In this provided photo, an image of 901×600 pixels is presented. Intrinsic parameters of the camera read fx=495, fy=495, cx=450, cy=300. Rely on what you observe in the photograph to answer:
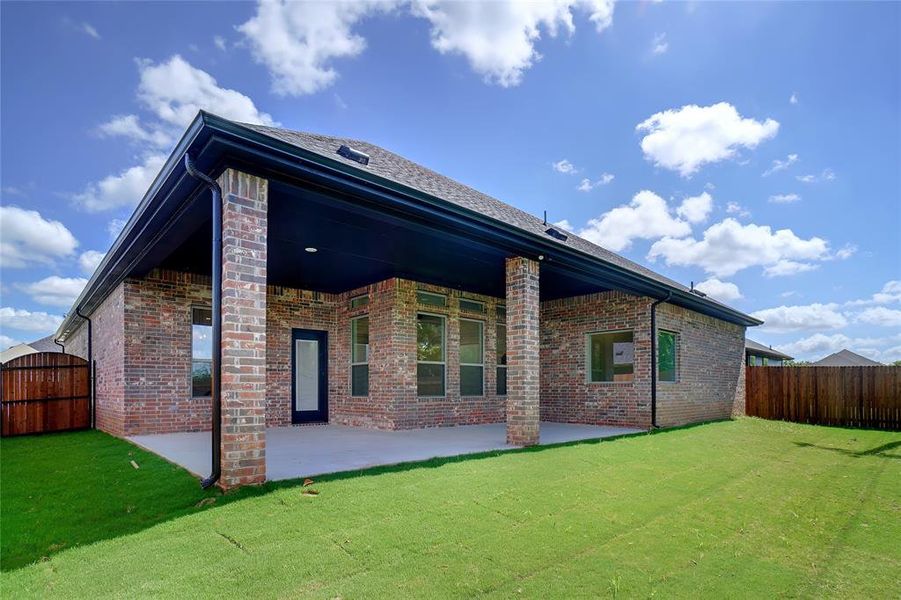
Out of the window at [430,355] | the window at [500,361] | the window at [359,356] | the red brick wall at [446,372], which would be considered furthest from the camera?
the window at [500,361]

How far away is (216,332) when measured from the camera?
4391mm

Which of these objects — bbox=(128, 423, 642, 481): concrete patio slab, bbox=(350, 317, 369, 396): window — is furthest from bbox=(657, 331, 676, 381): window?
bbox=(350, 317, 369, 396): window

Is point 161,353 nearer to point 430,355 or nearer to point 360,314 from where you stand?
point 360,314

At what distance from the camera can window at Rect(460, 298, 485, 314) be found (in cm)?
1095

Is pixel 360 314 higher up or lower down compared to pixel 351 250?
lower down

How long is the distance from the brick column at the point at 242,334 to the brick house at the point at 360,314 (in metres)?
0.01

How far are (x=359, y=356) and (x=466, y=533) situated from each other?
7314 millimetres

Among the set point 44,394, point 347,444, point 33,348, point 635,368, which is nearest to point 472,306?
point 635,368

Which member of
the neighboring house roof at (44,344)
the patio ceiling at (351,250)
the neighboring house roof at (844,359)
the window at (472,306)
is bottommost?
the neighboring house roof at (844,359)

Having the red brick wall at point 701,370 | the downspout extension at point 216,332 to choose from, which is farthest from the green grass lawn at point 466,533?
the red brick wall at point 701,370

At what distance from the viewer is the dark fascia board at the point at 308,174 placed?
4207 mm

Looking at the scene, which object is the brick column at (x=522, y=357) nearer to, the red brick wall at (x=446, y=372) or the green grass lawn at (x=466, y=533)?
the green grass lawn at (x=466, y=533)

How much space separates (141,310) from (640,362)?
9.77 meters

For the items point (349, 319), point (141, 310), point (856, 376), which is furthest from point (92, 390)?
point (856, 376)
